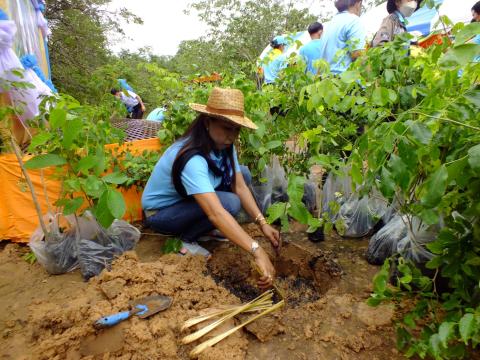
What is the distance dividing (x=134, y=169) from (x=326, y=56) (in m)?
2.27

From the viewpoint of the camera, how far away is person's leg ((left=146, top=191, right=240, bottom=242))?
224 centimetres

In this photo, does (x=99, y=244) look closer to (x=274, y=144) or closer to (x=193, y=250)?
(x=193, y=250)

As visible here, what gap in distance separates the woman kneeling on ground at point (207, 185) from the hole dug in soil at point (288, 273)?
0.74ft

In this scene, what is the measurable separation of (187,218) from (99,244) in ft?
2.03

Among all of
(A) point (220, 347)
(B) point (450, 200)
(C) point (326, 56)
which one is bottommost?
(A) point (220, 347)

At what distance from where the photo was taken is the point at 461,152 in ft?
2.97

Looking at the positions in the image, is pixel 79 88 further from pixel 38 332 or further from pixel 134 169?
pixel 38 332

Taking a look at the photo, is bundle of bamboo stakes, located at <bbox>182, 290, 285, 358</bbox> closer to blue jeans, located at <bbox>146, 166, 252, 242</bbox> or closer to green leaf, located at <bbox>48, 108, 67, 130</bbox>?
blue jeans, located at <bbox>146, 166, 252, 242</bbox>

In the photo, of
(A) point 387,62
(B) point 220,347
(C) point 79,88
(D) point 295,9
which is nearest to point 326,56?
(A) point 387,62

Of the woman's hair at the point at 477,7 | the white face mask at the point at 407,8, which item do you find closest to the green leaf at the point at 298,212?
the white face mask at the point at 407,8

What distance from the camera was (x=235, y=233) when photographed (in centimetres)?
169

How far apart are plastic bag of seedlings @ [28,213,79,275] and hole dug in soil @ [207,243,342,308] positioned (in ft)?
3.06

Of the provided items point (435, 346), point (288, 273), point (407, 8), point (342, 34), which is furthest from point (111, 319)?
point (407, 8)

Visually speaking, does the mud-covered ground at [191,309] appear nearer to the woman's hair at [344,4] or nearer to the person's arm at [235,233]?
the person's arm at [235,233]
